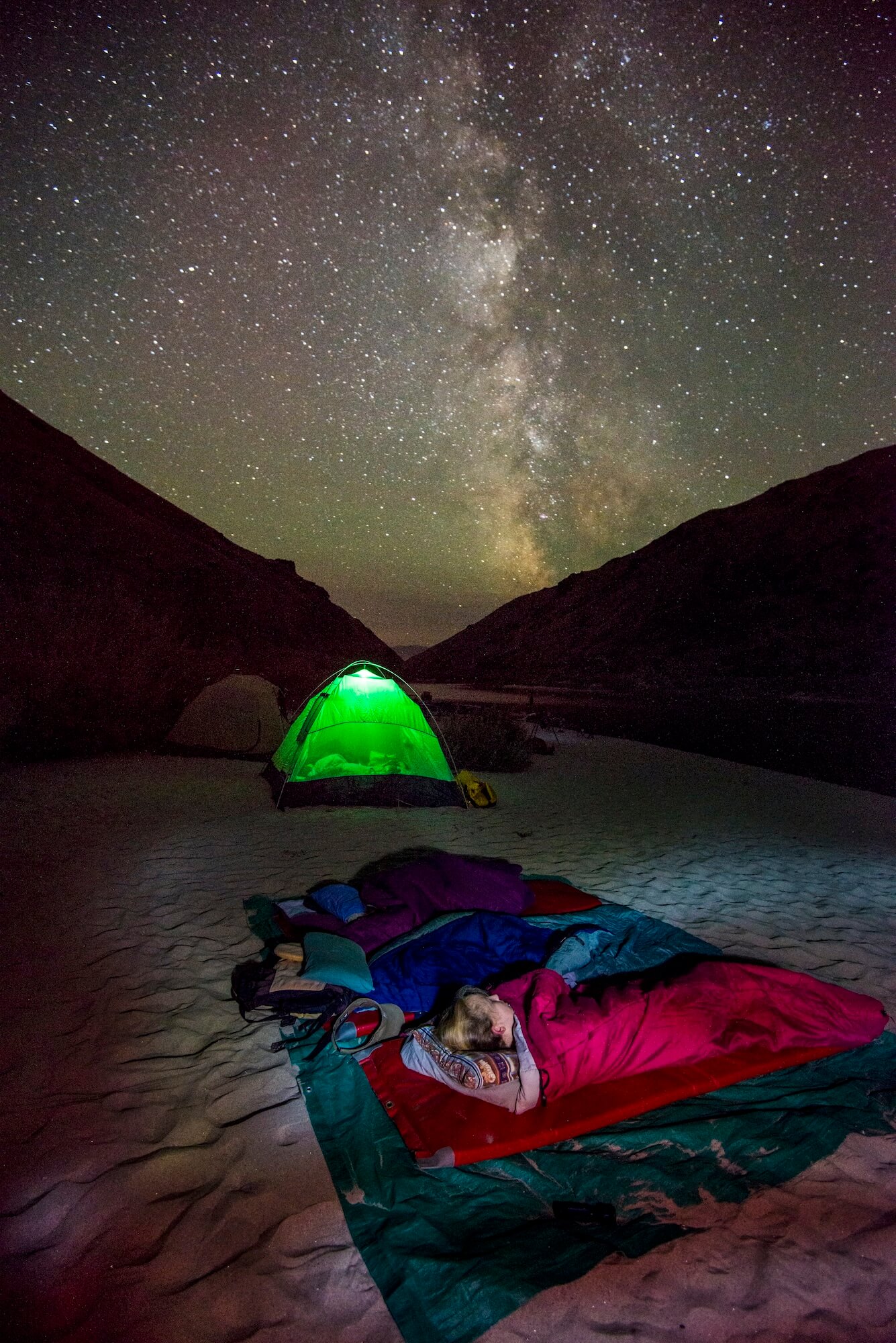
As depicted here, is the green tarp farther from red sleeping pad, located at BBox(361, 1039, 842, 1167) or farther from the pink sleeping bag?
the pink sleeping bag

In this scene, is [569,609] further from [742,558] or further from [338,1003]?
[338,1003]

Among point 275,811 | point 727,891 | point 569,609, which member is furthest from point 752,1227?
point 569,609

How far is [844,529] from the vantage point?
256 ft

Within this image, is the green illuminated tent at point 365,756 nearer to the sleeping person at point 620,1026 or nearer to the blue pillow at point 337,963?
the blue pillow at point 337,963

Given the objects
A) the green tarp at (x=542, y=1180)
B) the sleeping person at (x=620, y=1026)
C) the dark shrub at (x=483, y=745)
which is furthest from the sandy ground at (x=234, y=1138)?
the dark shrub at (x=483, y=745)

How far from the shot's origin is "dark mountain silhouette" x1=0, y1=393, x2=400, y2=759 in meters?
16.7

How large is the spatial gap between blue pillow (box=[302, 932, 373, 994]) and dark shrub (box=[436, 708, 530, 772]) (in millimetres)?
8513

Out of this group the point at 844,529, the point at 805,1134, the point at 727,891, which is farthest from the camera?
the point at 844,529

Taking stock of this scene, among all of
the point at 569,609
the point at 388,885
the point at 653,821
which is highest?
the point at 569,609

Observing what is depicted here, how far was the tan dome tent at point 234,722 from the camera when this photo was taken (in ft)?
43.5

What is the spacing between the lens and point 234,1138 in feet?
8.58

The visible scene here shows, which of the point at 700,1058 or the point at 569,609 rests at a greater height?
the point at 569,609

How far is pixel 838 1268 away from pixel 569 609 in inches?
4654

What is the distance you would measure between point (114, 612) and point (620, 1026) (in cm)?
3848
